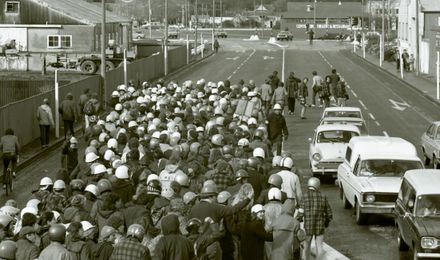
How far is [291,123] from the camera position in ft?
137

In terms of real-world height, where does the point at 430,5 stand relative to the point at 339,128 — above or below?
above

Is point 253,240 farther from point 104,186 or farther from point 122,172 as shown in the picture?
point 122,172

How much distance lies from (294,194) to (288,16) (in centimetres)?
15552

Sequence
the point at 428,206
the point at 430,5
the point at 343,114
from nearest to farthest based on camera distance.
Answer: the point at 428,206, the point at 343,114, the point at 430,5

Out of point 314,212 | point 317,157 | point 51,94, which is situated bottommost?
point 317,157

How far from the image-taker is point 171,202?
15.6m

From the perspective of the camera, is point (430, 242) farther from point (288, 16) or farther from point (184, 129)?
point (288, 16)

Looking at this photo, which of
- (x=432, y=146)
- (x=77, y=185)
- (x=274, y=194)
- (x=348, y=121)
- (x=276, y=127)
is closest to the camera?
(x=274, y=194)

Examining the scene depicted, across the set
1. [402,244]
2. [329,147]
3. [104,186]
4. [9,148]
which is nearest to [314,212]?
[402,244]

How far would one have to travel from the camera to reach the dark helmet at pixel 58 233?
43.7ft

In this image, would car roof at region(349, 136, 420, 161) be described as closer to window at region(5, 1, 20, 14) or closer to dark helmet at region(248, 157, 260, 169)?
dark helmet at region(248, 157, 260, 169)

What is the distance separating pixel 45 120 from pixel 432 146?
11.7 meters

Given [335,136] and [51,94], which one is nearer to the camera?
[335,136]

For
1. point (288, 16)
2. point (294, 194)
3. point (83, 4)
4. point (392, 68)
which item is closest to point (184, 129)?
point (294, 194)
